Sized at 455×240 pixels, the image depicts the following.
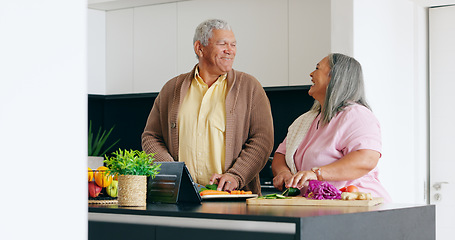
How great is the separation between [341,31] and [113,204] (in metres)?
2.21

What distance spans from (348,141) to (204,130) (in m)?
0.64

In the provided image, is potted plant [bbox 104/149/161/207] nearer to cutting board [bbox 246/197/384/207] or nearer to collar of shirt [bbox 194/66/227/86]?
cutting board [bbox 246/197/384/207]

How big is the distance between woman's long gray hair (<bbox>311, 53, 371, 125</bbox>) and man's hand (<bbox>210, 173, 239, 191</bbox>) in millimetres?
421

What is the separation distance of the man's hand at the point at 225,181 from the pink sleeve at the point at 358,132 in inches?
17.1

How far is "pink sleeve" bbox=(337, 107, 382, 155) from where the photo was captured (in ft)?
8.10

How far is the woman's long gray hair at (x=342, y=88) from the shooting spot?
2604 mm

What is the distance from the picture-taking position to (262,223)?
158cm

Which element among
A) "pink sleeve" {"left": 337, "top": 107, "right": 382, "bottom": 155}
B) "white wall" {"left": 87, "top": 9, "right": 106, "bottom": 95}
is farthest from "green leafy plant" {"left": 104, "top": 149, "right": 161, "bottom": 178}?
"white wall" {"left": 87, "top": 9, "right": 106, "bottom": 95}

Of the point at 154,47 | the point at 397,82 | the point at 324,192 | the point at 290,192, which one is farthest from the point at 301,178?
the point at 154,47

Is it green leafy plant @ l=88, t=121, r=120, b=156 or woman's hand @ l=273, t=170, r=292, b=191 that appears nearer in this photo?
woman's hand @ l=273, t=170, r=292, b=191

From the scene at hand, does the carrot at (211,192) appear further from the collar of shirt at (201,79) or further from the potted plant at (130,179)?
the collar of shirt at (201,79)
